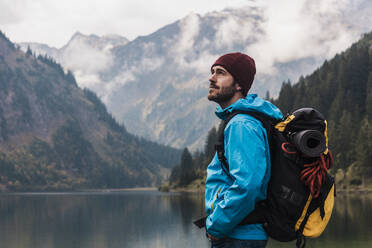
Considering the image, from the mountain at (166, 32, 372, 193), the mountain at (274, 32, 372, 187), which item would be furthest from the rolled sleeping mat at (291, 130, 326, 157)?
the mountain at (166, 32, 372, 193)

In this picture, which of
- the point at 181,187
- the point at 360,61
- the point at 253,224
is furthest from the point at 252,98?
the point at 181,187

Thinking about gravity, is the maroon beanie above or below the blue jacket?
above

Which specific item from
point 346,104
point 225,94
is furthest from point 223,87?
point 346,104

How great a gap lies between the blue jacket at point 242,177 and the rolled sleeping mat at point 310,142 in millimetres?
448

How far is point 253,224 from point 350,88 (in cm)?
14613

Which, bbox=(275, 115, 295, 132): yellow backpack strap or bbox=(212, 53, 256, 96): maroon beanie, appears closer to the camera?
bbox=(275, 115, 295, 132): yellow backpack strap

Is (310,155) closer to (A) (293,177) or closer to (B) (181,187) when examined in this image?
(A) (293,177)

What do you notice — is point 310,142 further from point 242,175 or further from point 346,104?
point 346,104

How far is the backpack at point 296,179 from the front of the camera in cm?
595

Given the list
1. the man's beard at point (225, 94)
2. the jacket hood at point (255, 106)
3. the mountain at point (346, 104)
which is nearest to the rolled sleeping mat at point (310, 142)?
the jacket hood at point (255, 106)

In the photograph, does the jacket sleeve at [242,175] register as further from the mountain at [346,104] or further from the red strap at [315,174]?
the mountain at [346,104]

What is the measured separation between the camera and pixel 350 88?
14288 centimetres

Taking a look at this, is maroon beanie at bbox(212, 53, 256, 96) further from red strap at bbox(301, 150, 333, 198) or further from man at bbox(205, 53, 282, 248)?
red strap at bbox(301, 150, 333, 198)

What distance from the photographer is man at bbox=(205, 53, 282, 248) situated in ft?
19.3
